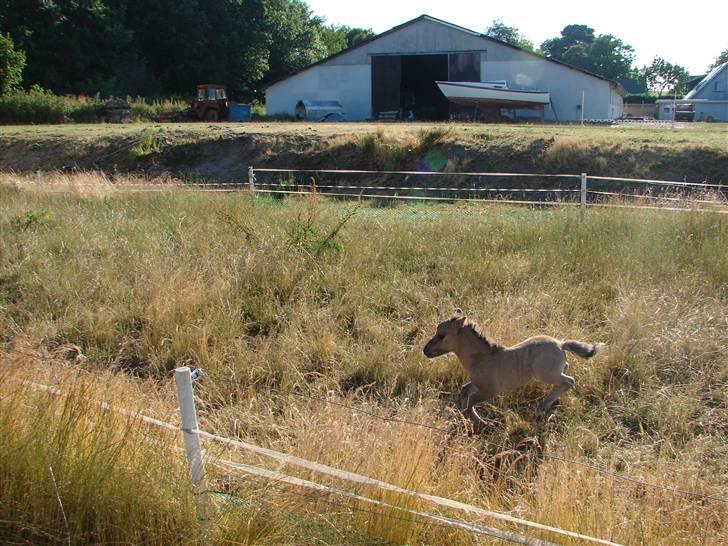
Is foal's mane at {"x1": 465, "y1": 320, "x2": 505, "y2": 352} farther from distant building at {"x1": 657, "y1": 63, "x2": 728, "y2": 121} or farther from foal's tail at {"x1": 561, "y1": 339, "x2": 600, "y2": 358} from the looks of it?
distant building at {"x1": 657, "y1": 63, "x2": 728, "y2": 121}

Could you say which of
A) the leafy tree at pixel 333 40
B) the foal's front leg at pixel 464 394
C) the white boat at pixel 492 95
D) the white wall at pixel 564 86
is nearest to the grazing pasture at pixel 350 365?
the foal's front leg at pixel 464 394

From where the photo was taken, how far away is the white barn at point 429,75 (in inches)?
1555

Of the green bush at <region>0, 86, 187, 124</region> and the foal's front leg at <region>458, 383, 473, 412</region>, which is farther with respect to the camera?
the green bush at <region>0, 86, 187, 124</region>

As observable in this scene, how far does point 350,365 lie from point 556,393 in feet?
6.58

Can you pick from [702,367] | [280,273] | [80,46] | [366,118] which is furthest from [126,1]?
[702,367]

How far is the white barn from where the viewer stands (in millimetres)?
39500

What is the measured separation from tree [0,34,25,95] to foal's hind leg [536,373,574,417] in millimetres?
40408

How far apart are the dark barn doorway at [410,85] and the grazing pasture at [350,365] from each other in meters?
31.4

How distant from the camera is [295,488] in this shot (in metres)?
3.60

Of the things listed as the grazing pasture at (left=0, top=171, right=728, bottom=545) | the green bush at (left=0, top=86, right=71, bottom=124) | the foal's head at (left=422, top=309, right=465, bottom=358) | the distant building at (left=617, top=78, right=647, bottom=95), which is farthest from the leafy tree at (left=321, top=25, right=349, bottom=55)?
the foal's head at (left=422, top=309, right=465, bottom=358)

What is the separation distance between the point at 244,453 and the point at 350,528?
1136 mm

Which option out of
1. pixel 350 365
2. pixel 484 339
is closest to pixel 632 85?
pixel 350 365

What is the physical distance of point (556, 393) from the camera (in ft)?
19.9

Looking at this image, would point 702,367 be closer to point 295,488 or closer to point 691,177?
point 295,488
